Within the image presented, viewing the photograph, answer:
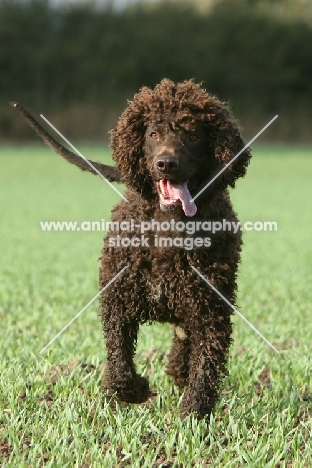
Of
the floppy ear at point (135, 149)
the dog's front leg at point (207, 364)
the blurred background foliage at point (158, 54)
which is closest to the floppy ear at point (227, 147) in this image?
the floppy ear at point (135, 149)

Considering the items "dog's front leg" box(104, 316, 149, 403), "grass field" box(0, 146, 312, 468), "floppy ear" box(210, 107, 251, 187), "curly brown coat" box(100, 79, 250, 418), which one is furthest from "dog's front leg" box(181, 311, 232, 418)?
"floppy ear" box(210, 107, 251, 187)

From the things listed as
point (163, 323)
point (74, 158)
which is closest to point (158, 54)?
point (74, 158)

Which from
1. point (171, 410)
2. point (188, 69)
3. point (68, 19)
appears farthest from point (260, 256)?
point (68, 19)

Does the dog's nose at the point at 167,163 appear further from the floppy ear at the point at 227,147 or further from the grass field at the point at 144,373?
the grass field at the point at 144,373

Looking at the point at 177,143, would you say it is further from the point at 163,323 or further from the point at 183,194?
the point at 163,323

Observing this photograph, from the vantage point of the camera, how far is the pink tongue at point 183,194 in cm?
443

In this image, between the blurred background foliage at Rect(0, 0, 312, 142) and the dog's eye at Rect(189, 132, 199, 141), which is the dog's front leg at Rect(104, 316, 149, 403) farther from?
the blurred background foliage at Rect(0, 0, 312, 142)

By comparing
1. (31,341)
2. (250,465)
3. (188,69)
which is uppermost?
(188,69)

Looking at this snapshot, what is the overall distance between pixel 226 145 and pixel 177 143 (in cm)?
35

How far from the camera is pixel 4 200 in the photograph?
2141 centimetres

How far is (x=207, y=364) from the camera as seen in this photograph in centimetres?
470

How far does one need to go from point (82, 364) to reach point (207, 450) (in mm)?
1660

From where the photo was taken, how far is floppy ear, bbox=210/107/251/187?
464 centimetres

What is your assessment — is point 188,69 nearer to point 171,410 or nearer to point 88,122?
point 88,122
